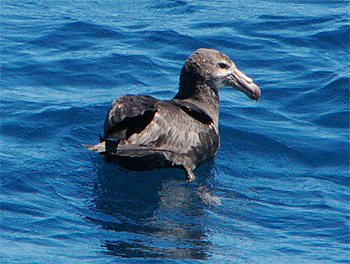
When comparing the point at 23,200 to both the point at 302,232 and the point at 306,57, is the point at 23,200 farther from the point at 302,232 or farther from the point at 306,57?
the point at 306,57

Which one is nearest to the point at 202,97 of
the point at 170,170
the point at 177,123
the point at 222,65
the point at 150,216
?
the point at 222,65

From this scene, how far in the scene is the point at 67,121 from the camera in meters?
10.5

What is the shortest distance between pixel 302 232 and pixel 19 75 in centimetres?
637

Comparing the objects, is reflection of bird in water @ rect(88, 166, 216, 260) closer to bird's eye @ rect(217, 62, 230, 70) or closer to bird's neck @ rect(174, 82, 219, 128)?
bird's neck @ rect(174, 82, 219, 128)

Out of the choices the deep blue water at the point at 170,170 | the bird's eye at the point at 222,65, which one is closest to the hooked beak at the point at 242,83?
the bird's eye at the point at 222,65

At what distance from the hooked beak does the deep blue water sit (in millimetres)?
679

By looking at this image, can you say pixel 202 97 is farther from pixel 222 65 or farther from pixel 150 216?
pixel 150 216

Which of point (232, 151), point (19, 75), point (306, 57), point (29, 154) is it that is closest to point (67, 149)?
point (29, 154)

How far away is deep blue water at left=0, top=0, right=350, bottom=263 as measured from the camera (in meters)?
7.25

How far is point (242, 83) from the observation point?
10.0 metres

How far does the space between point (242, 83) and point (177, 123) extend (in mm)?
1528

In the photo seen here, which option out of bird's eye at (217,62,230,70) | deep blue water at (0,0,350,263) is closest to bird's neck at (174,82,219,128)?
bird's eye at (217,62,230,70)

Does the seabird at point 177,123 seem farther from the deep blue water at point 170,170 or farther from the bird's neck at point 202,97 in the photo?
the deep blue water at point 170,170

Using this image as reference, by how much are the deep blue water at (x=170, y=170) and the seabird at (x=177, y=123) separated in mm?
275
